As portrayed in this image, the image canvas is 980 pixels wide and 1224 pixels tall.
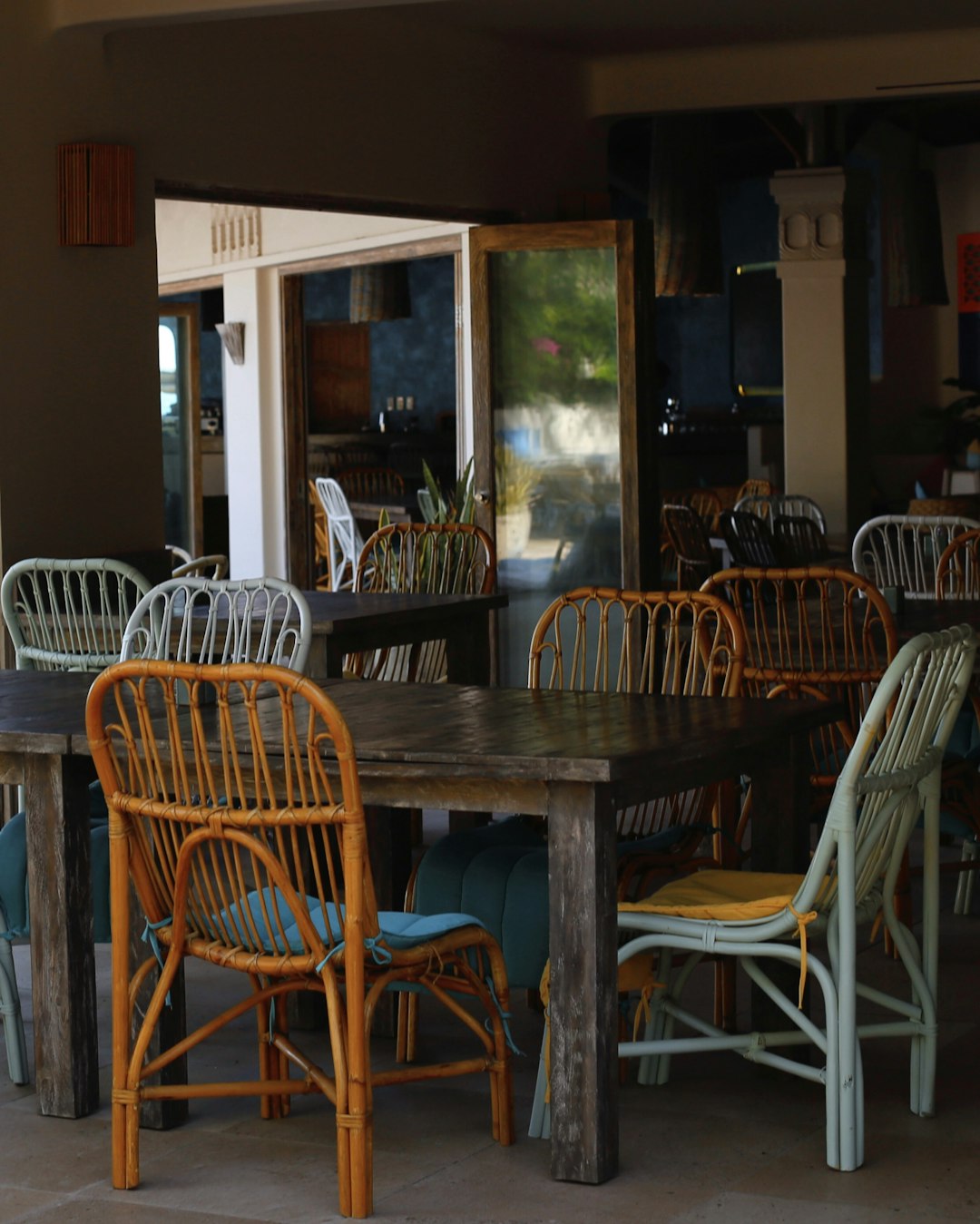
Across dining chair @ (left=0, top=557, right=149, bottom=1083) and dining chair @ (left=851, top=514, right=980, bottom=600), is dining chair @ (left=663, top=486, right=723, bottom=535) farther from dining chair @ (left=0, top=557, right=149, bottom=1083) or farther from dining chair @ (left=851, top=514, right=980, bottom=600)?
dining chair @ (left=0, top=557, right=149, bottom=1083)

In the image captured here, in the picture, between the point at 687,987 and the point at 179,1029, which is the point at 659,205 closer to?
the point at 687,987

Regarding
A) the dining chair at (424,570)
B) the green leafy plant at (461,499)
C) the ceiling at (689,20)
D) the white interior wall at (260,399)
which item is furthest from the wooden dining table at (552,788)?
the white interior wall at (260,399)

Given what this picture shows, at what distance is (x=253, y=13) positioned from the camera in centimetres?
530

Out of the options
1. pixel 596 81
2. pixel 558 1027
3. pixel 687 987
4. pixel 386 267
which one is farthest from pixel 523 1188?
pixel 386 267

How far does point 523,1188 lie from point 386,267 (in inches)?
341

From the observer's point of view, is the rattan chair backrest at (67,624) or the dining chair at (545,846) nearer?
the dining chair at (545,846)

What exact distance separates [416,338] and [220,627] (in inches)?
436

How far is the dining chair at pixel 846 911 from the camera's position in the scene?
2762 millimetres

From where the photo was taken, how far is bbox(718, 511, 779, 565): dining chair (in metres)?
6.98

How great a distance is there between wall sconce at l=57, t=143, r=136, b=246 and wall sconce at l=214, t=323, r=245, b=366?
4240mm

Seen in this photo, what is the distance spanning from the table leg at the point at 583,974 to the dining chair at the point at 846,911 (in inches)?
5.5

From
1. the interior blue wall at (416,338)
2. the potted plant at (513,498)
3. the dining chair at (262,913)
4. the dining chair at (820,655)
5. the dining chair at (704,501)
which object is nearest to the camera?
the dining chair at (262,913)

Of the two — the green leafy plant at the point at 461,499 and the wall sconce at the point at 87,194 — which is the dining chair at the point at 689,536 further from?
the wall sconce at the point at 87,194

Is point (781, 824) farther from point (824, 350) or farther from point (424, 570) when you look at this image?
point (824, 350)
